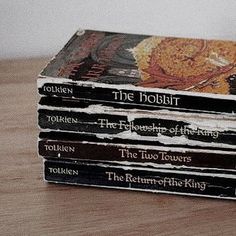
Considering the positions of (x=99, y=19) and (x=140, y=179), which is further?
(x=99, y=19)

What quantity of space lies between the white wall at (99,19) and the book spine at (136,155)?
45 cm

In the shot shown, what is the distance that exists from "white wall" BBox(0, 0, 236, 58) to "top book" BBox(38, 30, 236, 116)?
28 centimetres

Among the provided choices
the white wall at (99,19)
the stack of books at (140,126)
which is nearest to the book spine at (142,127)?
the stack of books at (140,126)

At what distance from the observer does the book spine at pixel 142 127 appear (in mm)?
706

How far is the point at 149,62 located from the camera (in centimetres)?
79

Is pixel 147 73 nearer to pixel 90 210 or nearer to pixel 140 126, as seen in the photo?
pixel 140 126

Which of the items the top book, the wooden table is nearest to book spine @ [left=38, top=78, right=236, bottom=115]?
the top book

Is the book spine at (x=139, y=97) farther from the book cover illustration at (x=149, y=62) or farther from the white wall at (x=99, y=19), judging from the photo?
the white wall at (x=99, y=19)

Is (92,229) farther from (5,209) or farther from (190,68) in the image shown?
(190,68)

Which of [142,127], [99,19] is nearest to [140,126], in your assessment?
[142,127]

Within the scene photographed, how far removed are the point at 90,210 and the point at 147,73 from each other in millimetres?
174

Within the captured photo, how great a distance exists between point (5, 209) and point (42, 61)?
46cm

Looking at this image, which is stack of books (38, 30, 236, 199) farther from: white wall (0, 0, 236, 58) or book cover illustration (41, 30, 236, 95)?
white wall (0, 0, 236, 58)

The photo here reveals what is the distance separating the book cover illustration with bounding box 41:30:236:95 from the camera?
28.5 inches
